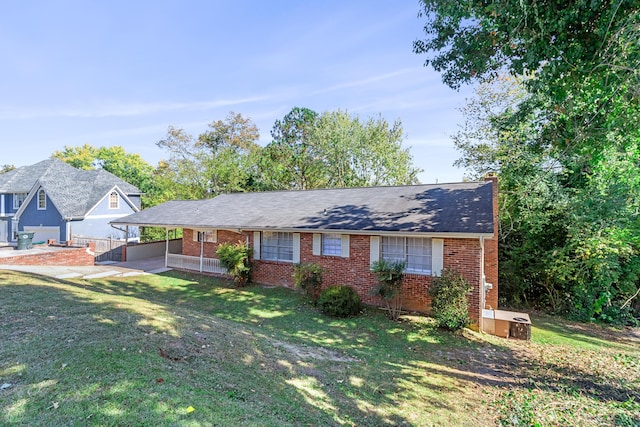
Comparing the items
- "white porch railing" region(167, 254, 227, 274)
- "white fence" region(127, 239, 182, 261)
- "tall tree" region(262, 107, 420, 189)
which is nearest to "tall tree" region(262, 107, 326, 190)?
"tall tree" region(262, 107, 420, 189)

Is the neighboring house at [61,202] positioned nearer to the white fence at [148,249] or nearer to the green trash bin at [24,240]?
the green trash bin at [24,240]

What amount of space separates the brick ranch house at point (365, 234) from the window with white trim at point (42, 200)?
45.7 feet

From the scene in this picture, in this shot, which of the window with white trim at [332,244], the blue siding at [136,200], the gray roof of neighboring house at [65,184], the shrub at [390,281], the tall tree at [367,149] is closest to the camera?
the shrub at [390,281]

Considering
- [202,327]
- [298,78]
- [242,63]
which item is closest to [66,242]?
[242,63]

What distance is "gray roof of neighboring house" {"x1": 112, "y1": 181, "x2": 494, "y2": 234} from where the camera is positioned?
11.0 metres

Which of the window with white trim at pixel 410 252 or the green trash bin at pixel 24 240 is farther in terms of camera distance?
the green trash bin at pixel 24 240

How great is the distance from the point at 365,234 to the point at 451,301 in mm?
3736

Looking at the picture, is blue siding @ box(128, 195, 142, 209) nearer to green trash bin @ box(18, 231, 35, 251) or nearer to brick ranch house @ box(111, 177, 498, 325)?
green trash bin @ box(18, 231, 35, 251)

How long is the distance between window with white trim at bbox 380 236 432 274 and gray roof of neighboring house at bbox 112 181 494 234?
24.9 inches

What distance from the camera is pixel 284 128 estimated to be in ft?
119

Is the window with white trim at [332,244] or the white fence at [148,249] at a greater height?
the window with white trim at [332,244]

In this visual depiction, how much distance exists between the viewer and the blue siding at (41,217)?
2420 cm

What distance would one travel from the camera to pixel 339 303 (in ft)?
34.4

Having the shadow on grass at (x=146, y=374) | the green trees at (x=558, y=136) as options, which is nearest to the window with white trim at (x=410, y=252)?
the green trees at (x=558, y=136)
